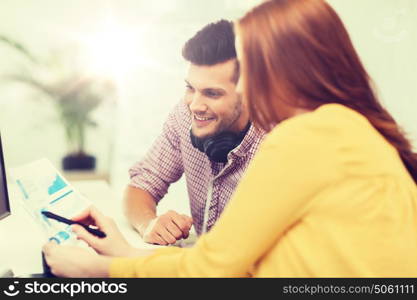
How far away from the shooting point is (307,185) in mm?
648

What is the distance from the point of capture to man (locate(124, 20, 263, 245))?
1.44 meters

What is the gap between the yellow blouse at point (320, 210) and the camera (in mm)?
650

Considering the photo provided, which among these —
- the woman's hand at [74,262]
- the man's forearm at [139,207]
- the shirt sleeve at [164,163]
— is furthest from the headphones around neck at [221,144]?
the woman's hand at [74,262]

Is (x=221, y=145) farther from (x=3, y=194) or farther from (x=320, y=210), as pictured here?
(x=320, y=210)

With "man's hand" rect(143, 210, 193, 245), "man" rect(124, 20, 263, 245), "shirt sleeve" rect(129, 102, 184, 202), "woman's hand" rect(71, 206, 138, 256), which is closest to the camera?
"woman's hand" rect(71, 206, 138, 256)

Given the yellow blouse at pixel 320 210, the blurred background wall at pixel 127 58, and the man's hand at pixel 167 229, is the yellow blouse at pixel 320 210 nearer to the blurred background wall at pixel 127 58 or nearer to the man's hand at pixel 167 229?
the man's hand at pixel 167 229

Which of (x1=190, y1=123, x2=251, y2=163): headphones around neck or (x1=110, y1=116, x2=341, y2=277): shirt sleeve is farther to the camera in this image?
(x1=190, y1=123, x2=251, y2=163): headphones around neck

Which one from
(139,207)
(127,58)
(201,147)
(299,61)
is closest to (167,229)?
(139,207)

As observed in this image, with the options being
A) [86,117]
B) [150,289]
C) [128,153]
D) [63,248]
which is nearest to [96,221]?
[63,248]

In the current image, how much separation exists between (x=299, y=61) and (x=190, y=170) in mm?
862

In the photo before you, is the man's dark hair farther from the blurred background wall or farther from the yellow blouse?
the yellow blouse

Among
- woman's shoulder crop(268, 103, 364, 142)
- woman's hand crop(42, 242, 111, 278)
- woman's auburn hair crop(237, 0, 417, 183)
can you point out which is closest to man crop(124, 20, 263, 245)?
woman's hand crop(42, 242, 111, 278)

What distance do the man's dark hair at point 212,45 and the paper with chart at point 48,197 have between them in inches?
26.3

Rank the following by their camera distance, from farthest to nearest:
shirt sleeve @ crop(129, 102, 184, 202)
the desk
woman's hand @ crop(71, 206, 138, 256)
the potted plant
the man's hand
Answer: the potted plant → shirt sleeve @ crop(129, 102, 184, 202) → the man's hand → the desk → woman's hand @ crop(71, 206, 138, 256)
